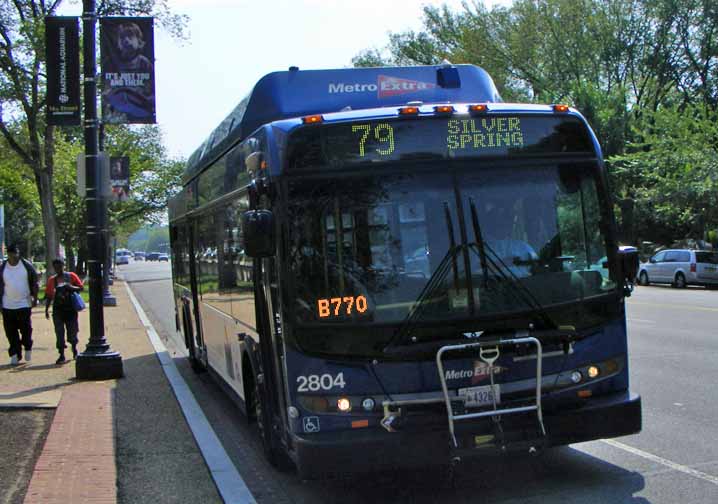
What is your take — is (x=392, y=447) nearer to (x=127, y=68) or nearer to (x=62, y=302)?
(x=127, y=68)


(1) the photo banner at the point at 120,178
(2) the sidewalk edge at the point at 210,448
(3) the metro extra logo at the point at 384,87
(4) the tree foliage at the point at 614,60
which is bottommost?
(2) the sidewalk edge at the point at 210,448

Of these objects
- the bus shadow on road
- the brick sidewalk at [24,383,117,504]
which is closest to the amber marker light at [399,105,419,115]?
the bus shadow on road

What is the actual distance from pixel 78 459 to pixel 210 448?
1193 mm

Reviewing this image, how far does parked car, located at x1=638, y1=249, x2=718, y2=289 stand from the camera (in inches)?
1329

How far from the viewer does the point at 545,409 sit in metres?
6.09

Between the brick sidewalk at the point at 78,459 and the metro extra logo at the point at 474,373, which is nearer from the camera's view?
the metro extra logo at the point at 474,373

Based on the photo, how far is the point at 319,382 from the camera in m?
5.96

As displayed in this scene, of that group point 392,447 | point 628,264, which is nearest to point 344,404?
point 392,447

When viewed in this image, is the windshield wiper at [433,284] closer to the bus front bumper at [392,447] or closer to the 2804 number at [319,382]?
the 2804 number at [319,382]

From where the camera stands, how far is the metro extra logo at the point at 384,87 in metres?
8.14

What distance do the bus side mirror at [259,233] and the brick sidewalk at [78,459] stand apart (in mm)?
2191

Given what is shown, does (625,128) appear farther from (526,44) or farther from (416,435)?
(416,435)

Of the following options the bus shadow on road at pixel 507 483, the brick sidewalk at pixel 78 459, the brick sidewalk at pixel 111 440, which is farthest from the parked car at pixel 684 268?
the bus shadow on road at pixel 507 483

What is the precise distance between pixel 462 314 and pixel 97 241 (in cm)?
813
